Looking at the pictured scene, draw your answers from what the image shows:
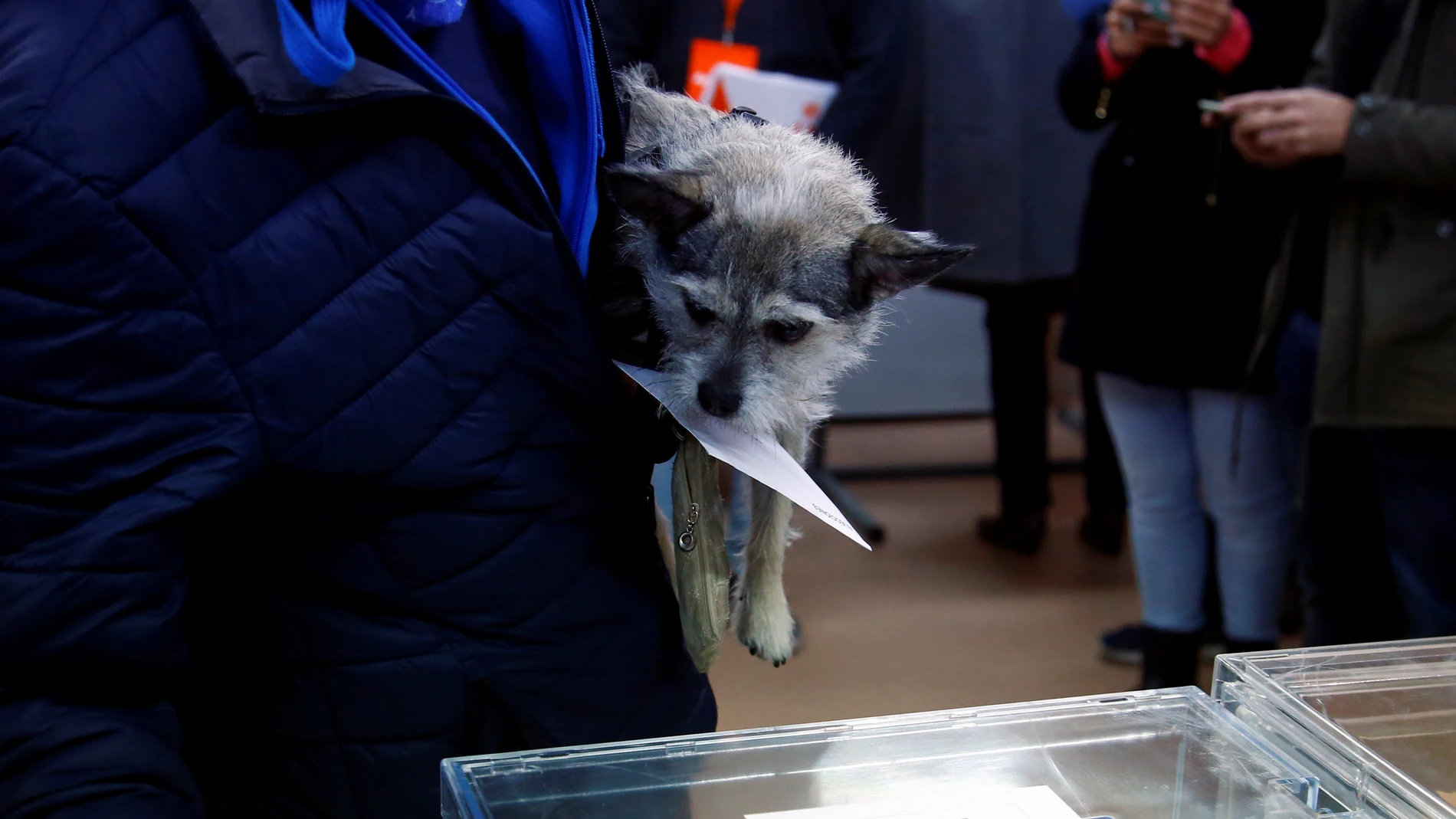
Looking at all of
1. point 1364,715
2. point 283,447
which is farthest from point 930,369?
point 283,447

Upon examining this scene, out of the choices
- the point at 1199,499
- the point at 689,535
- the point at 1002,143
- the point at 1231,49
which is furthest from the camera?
the point at 1002,143

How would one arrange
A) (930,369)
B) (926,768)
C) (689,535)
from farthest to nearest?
(930,369), (689,535), (926,768)

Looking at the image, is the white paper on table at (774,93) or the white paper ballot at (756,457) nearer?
the white paper ballot at (756,457)

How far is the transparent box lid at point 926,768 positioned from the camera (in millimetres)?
819

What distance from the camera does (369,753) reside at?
0.96 metres

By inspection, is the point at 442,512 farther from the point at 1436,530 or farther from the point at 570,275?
the point at 1436,530

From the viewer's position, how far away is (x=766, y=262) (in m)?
1.22

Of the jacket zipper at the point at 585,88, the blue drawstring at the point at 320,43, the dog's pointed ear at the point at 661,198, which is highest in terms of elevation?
the blue drawstring at the point at 320,43

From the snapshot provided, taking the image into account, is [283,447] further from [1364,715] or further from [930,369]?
[930,369]

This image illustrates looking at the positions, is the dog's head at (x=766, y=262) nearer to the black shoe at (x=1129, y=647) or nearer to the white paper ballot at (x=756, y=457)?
the white paper ballot at (x=756, y=457)

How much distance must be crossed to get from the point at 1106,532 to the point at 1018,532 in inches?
11.2

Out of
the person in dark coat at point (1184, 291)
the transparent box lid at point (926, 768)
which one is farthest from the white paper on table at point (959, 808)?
the person in dark coat at point (1184, 291)

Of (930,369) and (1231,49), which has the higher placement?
(1231,49)

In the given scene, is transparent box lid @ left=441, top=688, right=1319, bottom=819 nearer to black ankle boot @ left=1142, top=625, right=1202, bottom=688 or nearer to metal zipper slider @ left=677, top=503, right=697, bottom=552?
metal zipper slider @ left=677, top=503, right=697, bottom=552
